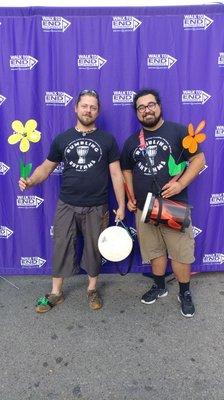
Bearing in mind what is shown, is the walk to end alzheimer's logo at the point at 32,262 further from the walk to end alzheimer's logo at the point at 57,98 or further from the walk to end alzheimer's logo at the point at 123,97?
the walk to end alzheimer's logo at the point at 123,97

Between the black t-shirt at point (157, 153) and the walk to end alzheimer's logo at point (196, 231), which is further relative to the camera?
the walk to end alzheimer's logo at point (196, 231)


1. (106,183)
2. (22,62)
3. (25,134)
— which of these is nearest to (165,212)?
(106,183)

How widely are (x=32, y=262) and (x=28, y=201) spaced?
637mm

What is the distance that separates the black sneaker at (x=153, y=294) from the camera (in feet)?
10.2

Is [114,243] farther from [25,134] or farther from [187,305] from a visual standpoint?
[25,134]

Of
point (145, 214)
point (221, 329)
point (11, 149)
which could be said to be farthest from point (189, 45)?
point (221, 329)

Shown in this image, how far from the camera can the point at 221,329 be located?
274 cm

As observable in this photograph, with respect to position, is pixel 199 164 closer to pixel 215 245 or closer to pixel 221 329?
pixel 215 245

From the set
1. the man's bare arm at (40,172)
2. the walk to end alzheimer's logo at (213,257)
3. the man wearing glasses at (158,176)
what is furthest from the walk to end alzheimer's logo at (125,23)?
the walk to end alzheimer's logo at (213,257)

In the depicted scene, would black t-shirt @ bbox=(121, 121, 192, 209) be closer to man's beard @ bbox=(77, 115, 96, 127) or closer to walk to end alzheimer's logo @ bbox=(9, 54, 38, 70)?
man's beard @ bbox=(77, 115, 96, 127)

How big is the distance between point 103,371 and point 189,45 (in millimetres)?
2623

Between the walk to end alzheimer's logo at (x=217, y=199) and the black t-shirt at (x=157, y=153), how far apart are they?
55 centimetres

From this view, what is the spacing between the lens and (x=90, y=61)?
2.98m

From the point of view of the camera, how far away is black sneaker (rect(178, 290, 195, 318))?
2891 mm
